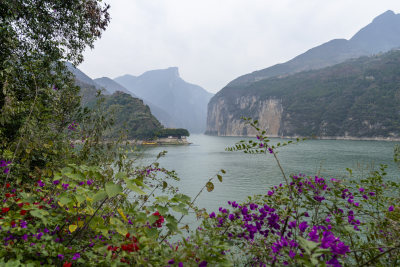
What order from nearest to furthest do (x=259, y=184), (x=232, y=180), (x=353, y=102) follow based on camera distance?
(x=259, y=184), (x=232, y=180), (x=353, y=102)

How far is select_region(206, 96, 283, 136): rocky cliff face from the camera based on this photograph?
481ft

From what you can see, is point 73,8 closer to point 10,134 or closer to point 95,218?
point 10,134

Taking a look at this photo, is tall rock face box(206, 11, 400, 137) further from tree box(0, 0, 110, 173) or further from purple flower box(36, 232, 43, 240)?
purple flower box(36, 232, 43, 240)

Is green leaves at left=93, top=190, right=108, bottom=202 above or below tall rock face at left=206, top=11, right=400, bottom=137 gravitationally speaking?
below

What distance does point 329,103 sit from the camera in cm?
12650

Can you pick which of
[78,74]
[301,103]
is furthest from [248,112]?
[78,74]

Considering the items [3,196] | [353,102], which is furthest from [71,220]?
[353,102]

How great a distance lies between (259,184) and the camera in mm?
17719

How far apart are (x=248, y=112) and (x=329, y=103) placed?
5899cm

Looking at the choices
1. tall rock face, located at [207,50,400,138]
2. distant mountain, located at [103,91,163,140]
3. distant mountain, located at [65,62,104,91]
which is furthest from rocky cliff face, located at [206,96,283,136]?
distant mountain, located at [103,91,163,140]

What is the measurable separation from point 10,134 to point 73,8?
347cm

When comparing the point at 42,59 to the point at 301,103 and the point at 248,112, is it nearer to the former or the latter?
the point at 301,103

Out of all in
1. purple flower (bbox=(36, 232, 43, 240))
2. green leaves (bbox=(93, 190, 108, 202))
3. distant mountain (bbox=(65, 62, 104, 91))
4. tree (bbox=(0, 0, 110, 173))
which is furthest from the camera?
distant mountain (bbox=(65, 62, 104, 91))

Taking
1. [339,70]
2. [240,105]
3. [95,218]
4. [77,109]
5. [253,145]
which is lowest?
[95,218]
